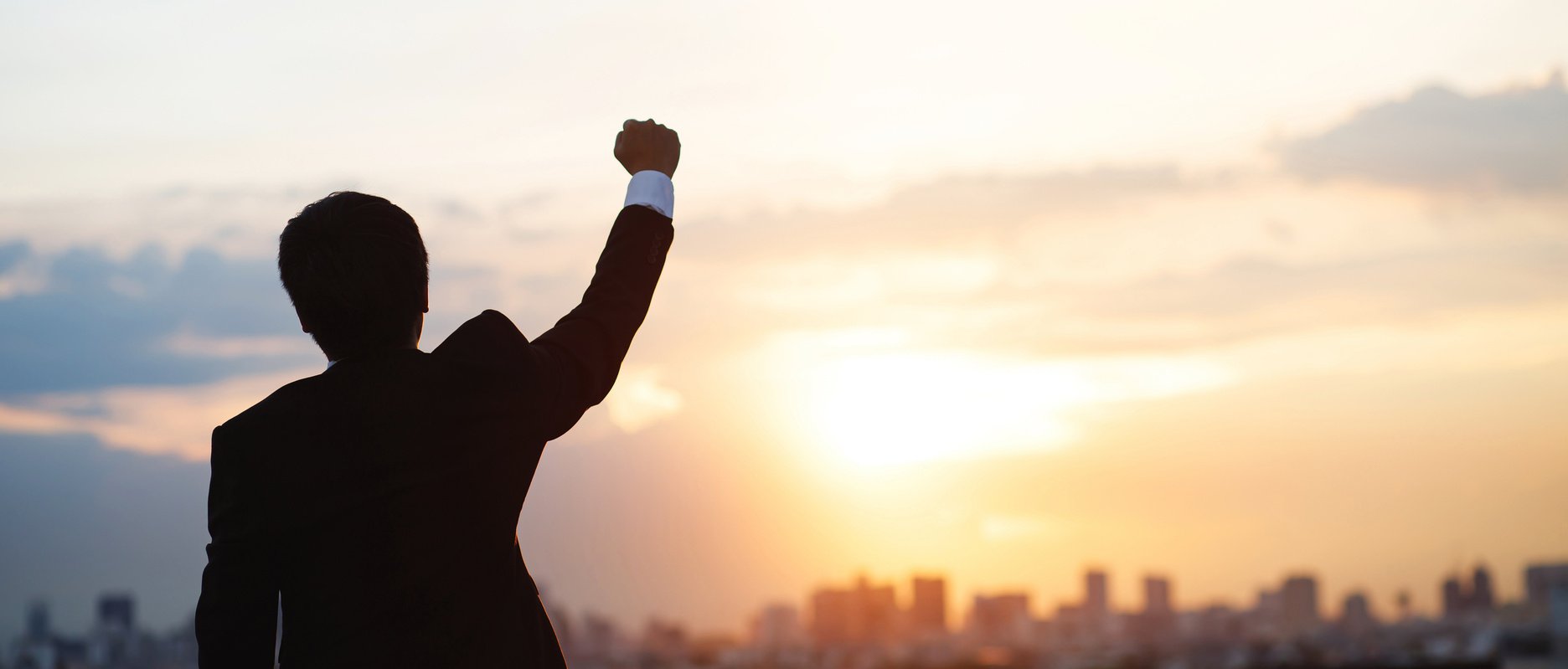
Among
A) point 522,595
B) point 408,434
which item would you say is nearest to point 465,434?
point 408,434

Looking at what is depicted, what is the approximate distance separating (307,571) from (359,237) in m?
0.56

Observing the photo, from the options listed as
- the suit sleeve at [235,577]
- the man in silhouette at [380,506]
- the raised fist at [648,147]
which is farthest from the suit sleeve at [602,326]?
the suit sleeve at [235,577]

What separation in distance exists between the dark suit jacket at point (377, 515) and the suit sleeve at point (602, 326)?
2.2 inches

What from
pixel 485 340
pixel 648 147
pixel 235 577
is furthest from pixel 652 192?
Result: pixel 235 577

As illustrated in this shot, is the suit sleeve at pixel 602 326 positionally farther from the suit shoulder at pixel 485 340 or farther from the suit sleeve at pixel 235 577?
the suit sleeve at pixel 235 577

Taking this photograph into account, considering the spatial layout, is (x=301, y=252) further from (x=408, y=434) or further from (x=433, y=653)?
(x=433, y=653)

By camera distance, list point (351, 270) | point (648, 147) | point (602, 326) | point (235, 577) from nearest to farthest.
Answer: point (235, 577) → point (351, 270) → point (602, 326) → point (648, 147)

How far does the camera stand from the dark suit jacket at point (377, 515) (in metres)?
2.52

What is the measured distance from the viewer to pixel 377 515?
2.54 m

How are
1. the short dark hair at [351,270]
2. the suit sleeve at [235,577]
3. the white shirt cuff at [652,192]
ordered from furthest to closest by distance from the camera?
the white shirt cuff at [652,192]
the short dark hair at [351,270]
the suit sleeve at [235,577]

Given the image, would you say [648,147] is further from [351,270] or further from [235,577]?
[235,577]

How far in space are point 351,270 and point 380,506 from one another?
0.40 m

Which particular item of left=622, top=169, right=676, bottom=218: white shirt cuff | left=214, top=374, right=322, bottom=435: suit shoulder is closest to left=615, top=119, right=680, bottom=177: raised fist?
left=622, top=169, right=676, bottom=218: white shirt cuff

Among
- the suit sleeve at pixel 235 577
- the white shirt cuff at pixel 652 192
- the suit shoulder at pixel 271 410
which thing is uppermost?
the white shirt cuff at pixel 652 192
